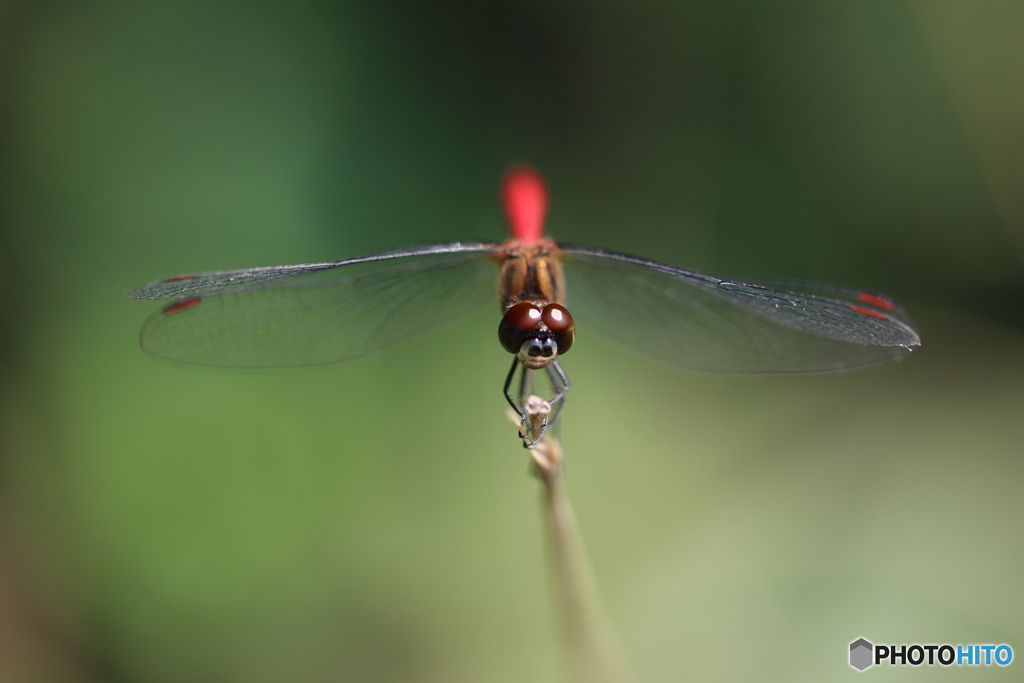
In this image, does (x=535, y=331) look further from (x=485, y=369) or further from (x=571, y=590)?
(x=485, y=369)

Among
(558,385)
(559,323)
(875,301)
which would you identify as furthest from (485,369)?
(875,301)

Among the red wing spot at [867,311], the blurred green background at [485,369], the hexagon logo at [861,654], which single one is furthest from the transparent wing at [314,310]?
the hexagon logo at [861,654]

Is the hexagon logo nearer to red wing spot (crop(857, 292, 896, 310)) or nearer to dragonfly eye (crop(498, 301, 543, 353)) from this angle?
red wing spot (crop(857, 292, 896, 310))

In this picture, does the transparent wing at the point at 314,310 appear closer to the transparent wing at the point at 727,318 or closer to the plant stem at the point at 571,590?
the transparent wing at the point at 727,318

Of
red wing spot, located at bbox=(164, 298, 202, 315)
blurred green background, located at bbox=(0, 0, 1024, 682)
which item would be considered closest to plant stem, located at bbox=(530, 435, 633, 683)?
blurred green background, located at bbox=(0, 0, 1024, 682)

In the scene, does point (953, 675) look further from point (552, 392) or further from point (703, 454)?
point (552, 392)
